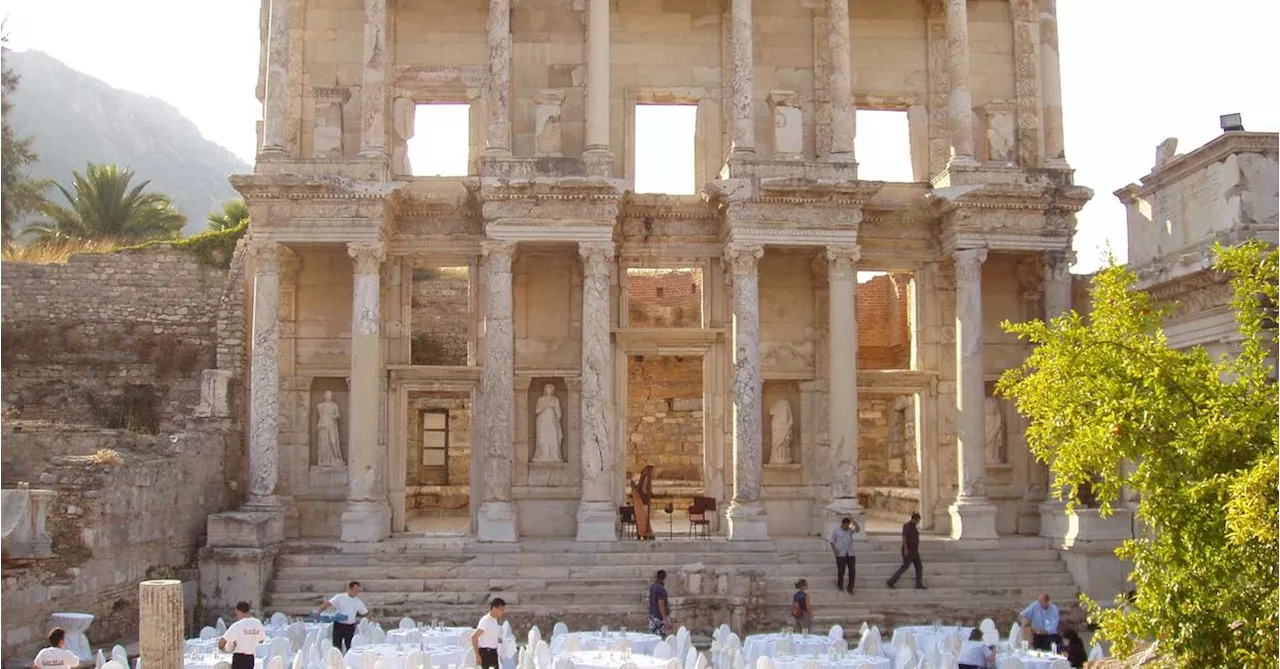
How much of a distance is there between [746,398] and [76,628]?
10544 millimetres

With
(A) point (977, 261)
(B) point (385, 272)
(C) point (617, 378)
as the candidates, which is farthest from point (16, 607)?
(A) point (977, 261)

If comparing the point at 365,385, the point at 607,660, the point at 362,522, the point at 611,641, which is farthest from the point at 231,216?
the point at 607,660

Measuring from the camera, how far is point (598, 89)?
21406 millimetres

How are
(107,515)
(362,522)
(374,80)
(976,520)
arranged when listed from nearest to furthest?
(107,515) → (362,522) → (976,520) → (374,80)

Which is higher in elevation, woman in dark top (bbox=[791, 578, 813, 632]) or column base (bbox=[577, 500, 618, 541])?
column base (bbox=[577, 500, 618, 541])

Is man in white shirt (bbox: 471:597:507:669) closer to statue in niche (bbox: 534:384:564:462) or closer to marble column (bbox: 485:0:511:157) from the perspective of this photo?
statue in niche (bbox: 534:384:564:462)

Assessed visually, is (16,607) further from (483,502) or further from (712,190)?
(712,190)

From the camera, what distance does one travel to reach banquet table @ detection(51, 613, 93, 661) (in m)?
14.4

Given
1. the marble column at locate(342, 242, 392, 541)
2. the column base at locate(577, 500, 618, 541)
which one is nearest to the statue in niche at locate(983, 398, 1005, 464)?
the column base at locate(577, 500, 618, 541)

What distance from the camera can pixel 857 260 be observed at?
21.3 m

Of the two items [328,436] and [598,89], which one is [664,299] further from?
[328,436]

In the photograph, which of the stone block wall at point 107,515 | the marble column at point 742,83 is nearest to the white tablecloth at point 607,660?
the stone block wall at point 107,515

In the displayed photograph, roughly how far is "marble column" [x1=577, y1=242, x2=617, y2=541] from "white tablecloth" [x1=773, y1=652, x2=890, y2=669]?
8.04 meters

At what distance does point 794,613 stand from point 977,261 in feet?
25.3
